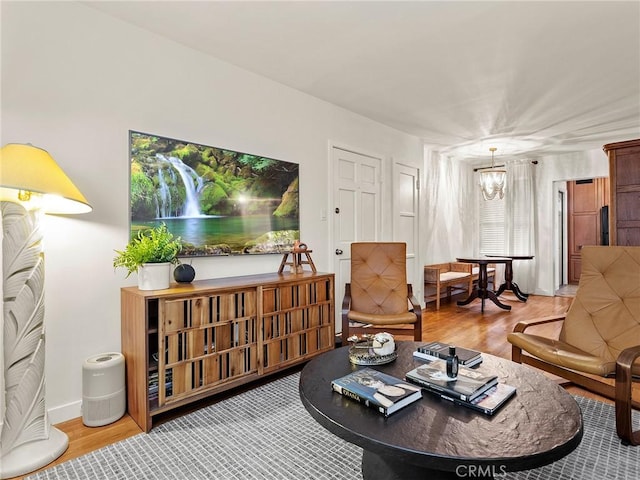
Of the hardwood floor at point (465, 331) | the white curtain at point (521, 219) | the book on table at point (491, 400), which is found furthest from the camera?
the white curtain at point (521, 219)

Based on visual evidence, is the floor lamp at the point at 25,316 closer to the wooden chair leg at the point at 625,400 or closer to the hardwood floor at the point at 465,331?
the hardwood floor at the point at 465,331

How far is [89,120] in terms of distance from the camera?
7.11ft

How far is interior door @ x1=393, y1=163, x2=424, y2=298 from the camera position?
4.68 metres

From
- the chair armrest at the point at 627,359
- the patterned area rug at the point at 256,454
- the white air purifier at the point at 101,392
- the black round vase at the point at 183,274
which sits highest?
the black round vase at the point at 183,274

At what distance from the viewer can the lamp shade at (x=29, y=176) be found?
157cm

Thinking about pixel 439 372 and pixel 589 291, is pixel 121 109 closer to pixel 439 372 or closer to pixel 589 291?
pixel 439 372

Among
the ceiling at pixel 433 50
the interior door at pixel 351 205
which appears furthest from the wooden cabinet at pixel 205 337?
the ceiling at pixel 433 50

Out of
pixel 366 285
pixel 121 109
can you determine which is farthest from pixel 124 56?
pixel 366 285

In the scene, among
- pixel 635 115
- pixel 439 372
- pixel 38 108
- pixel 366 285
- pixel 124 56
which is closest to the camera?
pixel 439 372

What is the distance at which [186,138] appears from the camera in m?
2.61

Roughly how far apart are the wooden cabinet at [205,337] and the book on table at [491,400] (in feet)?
4.67

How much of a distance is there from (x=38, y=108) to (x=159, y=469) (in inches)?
81.0

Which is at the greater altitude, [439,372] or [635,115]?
[635,115]

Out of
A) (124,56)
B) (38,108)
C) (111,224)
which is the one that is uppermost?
(124,56)
